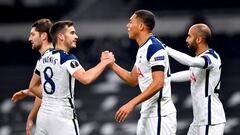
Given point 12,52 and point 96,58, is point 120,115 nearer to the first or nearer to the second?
point 96,58

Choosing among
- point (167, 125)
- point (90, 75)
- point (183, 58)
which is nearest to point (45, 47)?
point (90, 75)

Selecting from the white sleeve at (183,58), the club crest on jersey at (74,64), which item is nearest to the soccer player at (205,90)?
the white sleeve at (183,58)

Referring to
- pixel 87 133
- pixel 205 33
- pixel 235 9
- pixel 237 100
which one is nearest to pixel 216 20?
pixel 235 9

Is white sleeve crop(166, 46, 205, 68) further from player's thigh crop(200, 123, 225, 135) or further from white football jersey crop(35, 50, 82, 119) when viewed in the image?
white football jersey crop(35, 50, 82, 119)

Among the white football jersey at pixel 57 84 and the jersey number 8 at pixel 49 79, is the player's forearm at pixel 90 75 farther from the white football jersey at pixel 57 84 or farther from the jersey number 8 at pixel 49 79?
the jersey number 8 at pixel 49 79

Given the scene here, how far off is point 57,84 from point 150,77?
912mm

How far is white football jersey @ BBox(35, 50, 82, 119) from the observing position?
24.0ft

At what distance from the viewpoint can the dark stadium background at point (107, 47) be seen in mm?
13069

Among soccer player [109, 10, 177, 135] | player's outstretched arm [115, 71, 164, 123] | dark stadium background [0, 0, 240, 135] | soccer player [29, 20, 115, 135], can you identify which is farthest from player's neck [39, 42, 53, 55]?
dark stadium background [0, 0, 240, 135]

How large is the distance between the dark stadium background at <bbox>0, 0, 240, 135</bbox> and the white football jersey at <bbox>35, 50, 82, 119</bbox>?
17.9 feet

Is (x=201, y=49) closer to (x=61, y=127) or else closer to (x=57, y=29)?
(x=57, y=29)

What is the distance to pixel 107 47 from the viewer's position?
1382 centimetres

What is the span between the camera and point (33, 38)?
7945 mm

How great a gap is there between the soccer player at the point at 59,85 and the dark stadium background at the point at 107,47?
544 centimetres
